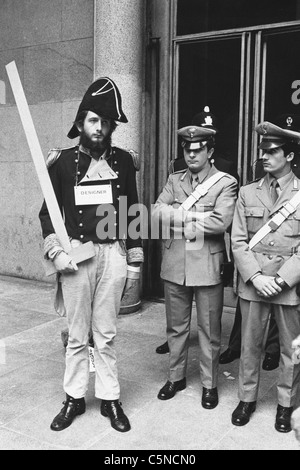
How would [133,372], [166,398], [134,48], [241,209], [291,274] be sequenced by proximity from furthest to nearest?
[134,48], [133,372], [166,398], [241,209], [291,274]

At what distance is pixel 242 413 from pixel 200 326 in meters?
0.68

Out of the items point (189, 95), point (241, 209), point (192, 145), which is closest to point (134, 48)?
point (189, 95)

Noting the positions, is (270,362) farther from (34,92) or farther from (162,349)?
(34,92)

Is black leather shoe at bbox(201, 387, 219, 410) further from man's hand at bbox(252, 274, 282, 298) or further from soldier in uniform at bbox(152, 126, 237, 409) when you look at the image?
man's hand at bbox(252, 274, 282, 298)

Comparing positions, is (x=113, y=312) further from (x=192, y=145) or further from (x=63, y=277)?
(x=192, y=145)

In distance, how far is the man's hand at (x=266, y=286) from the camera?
3.77 metres

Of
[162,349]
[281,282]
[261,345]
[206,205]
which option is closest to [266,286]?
[281,282]

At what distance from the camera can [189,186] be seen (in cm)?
434

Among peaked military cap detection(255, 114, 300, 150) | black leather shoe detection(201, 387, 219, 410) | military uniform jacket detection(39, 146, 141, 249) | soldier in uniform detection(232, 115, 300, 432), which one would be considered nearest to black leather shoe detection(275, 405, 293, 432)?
soldier in uniform detection(232, 115, 300, 432)

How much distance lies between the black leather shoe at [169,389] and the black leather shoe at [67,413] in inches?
25.5

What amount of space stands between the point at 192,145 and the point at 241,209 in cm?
58

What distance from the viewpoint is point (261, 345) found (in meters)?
3.99

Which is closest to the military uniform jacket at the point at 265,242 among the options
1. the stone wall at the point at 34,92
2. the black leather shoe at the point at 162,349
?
the black leather shoe at the point at 162,349

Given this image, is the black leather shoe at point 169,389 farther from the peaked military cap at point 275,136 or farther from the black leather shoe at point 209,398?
the peaked military cap at point 275,136
